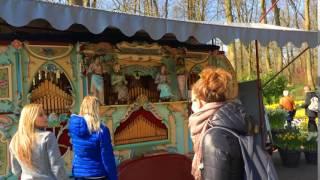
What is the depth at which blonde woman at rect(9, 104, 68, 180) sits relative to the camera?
13.1 ft

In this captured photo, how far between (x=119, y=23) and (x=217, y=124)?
9.38 ft

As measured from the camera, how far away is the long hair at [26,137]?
13.0 ft

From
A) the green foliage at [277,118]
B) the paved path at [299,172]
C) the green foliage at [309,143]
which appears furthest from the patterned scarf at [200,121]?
the green foliage at [277,118]

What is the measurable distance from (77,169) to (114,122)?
2053 millimetres

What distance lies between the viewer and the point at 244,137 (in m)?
2.66

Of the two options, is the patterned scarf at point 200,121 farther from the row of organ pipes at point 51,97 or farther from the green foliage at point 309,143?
the green foliage at point 309,143

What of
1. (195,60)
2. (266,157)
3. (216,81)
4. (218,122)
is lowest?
(266,157)

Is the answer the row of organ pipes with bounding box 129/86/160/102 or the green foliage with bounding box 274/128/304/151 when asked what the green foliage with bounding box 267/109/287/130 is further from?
the row of organ pipes with bounding box 129/86/160/102

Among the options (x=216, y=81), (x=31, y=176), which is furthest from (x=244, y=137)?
(x=31, y=176)

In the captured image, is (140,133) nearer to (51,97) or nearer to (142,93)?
(142,93)

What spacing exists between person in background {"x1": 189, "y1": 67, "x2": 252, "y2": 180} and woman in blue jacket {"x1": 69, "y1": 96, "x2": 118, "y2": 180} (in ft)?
5.96

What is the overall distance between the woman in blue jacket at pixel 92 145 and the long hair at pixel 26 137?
66cm

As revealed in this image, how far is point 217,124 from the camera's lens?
2684 mm

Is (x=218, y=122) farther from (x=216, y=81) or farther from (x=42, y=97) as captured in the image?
(x=42, y=97)
